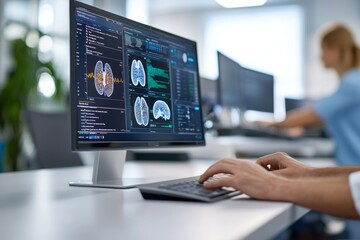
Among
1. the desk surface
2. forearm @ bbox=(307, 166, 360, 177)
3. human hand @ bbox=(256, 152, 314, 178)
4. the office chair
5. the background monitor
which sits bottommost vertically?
the desk surface

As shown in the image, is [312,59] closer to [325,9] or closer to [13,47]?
[325,9]

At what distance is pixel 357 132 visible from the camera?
104 inches

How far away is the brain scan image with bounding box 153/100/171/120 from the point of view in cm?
131

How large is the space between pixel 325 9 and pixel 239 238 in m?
6.19

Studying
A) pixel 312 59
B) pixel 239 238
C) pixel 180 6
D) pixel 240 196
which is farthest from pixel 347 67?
pixel 180 6

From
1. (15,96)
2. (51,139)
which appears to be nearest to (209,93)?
(51,139)

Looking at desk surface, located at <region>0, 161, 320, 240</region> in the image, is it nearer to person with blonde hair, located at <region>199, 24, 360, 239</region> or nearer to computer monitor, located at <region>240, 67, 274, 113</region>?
person with blonde hair, located at <region>199, 24, 360, 239</region>

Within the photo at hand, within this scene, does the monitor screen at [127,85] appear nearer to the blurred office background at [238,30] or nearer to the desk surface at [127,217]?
the desk surface at [127,217]

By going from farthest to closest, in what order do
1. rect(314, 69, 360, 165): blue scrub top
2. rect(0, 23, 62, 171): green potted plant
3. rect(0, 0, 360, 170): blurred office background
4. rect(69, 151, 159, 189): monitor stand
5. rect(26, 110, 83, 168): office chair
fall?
rect(0, 0, 360, 170): blurred office background < rect(0, 23, 62, 171): green potted plant < rect(314, 69, 360, 165): blue scrub top < rect(26, 110, 83, 168): office chair < rect(69, 151, 159, 189): monitor stand

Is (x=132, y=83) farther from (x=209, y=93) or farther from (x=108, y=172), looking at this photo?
(x=209, y=93)

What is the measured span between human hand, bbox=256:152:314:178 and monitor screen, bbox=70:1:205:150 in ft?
0.95

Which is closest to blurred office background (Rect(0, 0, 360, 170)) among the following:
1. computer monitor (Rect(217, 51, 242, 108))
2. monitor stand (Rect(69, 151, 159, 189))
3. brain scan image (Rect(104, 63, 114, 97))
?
computer monitor (Rect(217, 51, 242, 108))

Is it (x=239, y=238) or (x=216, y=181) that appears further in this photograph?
(x=216, y=181)

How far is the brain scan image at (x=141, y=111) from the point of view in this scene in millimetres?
1241
